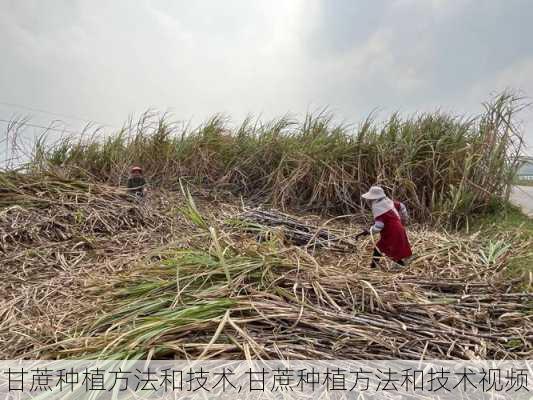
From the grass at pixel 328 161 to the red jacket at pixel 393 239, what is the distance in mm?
1737

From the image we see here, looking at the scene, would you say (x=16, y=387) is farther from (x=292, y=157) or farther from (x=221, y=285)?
(x=292, y=157)

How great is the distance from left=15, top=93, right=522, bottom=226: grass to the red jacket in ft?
5.70

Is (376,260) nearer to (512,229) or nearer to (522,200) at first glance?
(512,229)

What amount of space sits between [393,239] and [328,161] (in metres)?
2.29

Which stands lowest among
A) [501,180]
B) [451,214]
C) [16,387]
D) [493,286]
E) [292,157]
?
[16,387]

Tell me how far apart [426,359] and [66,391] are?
44.3 inches

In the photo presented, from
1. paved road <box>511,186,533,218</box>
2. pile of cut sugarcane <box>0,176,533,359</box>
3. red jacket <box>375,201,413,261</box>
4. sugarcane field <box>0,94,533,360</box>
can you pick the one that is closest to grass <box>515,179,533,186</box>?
paved road <box>511,186,533,218</box>

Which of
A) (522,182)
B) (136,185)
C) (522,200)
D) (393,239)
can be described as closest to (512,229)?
(393,239)

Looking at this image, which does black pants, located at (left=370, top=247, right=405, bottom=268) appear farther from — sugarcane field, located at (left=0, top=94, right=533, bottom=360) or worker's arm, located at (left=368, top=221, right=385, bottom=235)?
worker's arm, located at (left=368, top=221, right=385, bottom=235)

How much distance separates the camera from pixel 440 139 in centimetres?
446

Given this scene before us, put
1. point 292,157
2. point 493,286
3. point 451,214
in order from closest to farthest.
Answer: point 493,286
point 451,214
point 292,157

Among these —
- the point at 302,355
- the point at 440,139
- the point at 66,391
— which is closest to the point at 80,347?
the point at 66,391

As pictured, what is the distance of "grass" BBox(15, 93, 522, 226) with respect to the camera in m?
4.18

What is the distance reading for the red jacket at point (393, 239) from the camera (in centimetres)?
233
